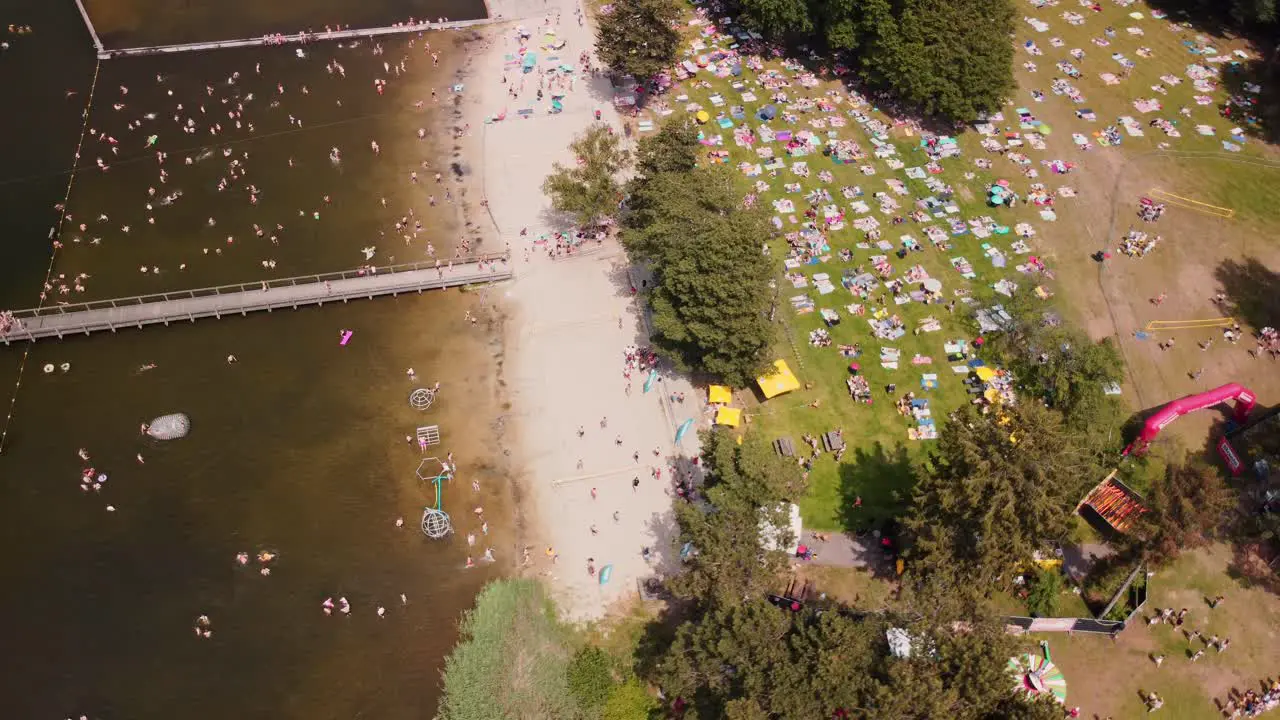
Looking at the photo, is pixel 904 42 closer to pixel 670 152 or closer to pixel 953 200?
pixel 953 200

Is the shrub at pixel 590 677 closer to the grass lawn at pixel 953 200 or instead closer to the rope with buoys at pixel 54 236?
the grass lawn at pixel 953 200

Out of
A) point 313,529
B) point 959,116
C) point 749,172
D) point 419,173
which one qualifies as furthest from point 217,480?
point 959,116

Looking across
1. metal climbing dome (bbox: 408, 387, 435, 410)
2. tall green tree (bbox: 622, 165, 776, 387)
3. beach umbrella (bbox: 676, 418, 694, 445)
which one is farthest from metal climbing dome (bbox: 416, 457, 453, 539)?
tall green tree (bbox: 622, 165, 776, 387)

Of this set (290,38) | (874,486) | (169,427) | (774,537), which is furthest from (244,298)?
(874,486)

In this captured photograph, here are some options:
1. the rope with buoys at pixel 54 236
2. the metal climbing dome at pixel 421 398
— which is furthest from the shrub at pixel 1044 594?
the rope with buoys at pixel 54 236

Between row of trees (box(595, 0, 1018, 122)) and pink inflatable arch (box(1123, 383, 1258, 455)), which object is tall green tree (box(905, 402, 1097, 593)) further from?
row of trees (box(595, 0, 1018, 122))

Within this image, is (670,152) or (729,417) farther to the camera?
(670,152)
